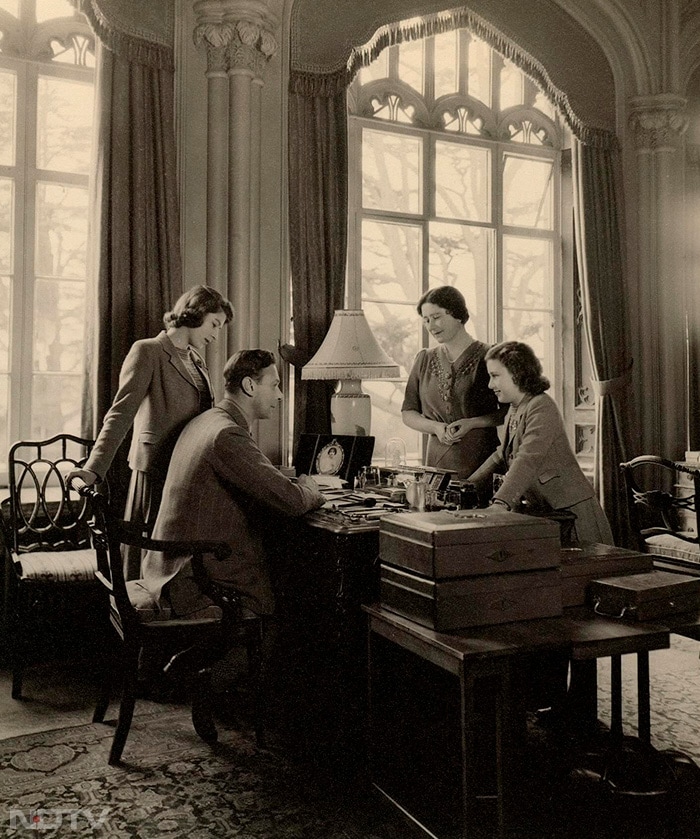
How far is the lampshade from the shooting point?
4363mm

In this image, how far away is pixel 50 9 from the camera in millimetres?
4668

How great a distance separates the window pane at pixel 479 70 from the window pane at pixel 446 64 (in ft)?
0.40

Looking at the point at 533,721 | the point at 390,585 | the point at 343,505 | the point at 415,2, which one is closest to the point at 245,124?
the point at 415,2

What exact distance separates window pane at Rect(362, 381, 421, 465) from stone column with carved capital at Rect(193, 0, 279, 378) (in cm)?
118

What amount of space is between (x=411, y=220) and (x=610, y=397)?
6.39 ft

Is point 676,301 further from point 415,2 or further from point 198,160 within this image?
point 198,160

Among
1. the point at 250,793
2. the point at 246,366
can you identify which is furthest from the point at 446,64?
the point at 250,793

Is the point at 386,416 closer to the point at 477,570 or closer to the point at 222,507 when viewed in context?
the point at 222,507

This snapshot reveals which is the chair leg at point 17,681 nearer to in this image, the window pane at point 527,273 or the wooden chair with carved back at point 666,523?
the wooden chair with carved back at point 666,523

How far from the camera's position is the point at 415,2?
540cm

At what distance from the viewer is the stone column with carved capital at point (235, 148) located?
4668 mm

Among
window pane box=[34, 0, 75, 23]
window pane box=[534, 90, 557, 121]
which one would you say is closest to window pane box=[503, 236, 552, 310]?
window pane box=[534, 90, 557, 121]

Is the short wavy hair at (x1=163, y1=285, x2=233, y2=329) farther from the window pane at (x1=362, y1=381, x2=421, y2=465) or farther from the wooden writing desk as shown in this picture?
the window pane at (x1=362, y1=381, x2=421, y2=465)

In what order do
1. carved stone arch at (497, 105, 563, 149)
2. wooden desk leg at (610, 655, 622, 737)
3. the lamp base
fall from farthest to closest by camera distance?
1. carved stone arch at (497, 105, 563, 149)
2. the lamp base
3. wooden desk leg at (610, 655, 622, 737)
